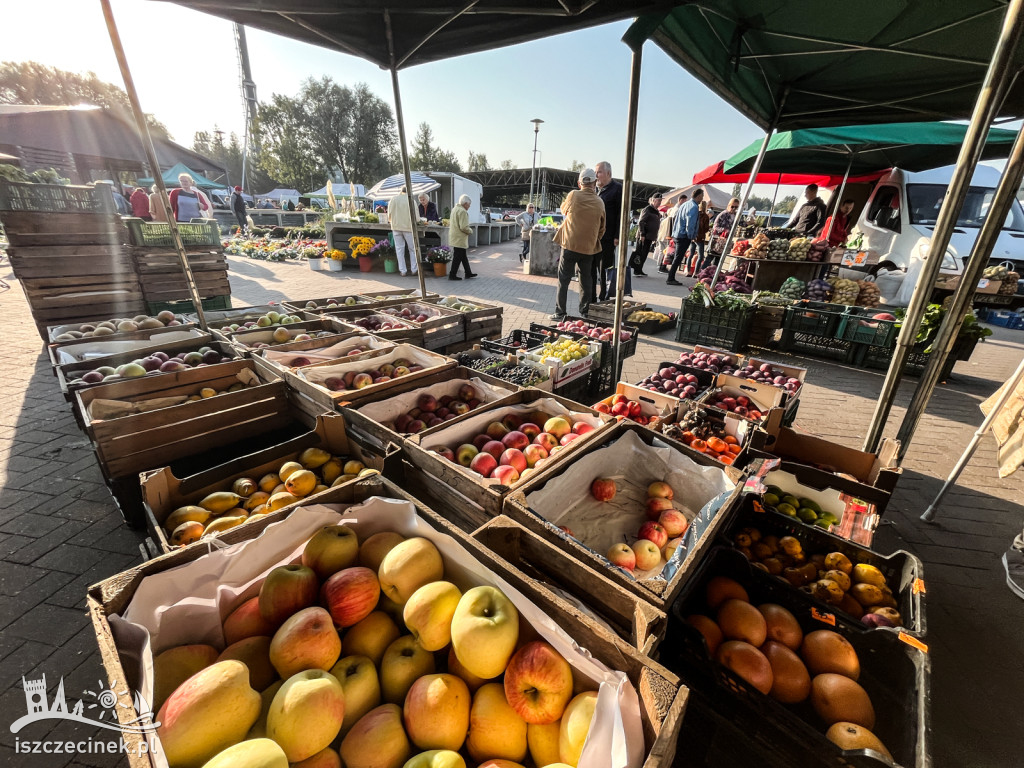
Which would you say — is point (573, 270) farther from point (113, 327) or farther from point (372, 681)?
point (372, 681)

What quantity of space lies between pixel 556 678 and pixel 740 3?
506cm

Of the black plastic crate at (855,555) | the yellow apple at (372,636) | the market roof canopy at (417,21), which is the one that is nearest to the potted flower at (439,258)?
the market roof canopy at (417,21)

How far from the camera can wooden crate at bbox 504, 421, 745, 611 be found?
1.38 metres

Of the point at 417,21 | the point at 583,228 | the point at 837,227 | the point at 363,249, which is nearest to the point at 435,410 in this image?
the point at 417,21

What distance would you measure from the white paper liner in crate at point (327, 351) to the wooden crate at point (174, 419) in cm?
30

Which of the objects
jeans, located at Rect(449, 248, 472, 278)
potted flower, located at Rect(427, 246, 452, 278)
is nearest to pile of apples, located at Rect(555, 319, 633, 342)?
jeans, located at Rect(449, 248, 472, 278)

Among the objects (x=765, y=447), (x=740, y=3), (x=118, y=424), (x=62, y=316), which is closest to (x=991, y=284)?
(x=740, y=3)

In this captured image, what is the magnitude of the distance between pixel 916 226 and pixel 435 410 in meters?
13.5

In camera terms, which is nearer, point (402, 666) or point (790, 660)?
point (402, 666)

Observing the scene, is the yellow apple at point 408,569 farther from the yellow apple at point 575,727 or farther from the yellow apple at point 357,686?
the yellow apple at point 575,727

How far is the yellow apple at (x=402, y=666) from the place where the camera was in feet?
3.63

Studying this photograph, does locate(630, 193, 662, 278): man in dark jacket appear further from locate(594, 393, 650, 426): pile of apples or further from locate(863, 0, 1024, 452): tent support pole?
locate(863, 0, 1024, 452): tent support pole

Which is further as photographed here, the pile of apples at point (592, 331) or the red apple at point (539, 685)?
the pile of apples at point (592, 331)

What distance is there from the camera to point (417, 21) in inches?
160
